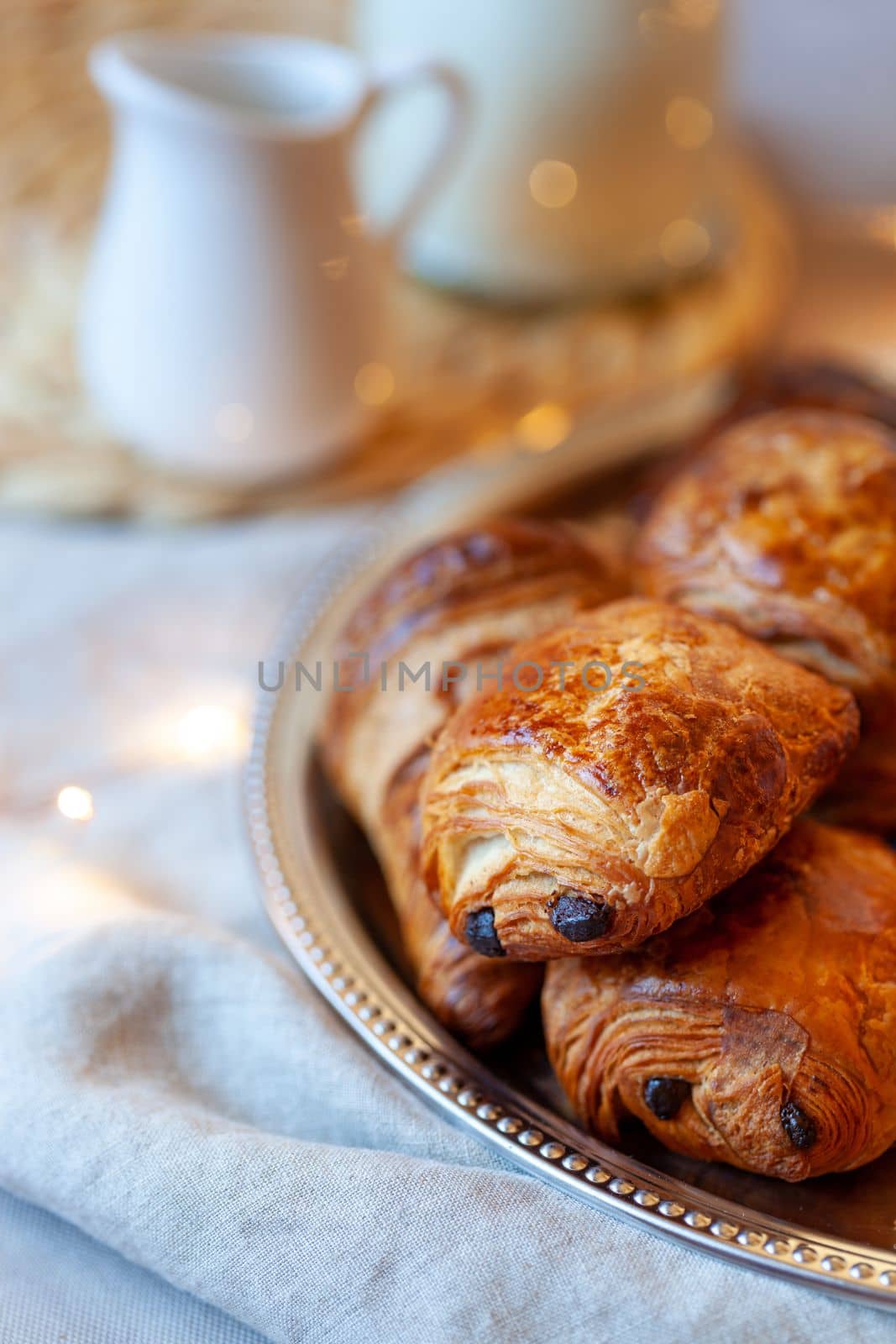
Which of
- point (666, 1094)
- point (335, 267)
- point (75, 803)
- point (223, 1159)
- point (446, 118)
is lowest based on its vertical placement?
point (75, 803)

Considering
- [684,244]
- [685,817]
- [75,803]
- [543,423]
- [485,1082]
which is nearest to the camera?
[685,817]

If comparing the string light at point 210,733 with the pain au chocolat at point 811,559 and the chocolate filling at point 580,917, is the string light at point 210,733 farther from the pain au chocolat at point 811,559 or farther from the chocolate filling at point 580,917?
the chocolate filling at point 580,917

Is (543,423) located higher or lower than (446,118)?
lower

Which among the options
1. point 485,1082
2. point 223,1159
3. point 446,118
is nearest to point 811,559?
point 485,1082

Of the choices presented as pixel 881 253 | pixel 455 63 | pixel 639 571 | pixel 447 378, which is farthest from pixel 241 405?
pixel 881 253

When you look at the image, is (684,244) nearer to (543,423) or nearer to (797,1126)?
(543,423)

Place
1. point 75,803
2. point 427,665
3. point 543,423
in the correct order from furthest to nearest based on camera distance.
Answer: point 543,423 < point 75,803 < point 427,665
